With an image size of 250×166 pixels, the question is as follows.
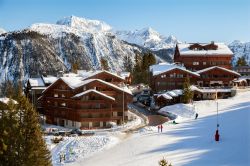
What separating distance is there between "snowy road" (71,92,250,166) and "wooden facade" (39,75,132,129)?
11.8m

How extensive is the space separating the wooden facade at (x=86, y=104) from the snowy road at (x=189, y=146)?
38.7 feet

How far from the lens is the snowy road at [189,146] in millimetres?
44156

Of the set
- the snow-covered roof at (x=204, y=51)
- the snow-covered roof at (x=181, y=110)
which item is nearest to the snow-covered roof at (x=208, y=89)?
the snow-covered roof at (x=181, y=110)

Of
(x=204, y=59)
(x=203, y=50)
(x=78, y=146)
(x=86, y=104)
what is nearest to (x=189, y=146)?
(x=78, y=146)

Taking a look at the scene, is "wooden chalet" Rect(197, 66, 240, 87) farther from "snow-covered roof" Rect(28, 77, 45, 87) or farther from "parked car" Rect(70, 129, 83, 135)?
"parked car" Rect(70, 129, 83, 135)

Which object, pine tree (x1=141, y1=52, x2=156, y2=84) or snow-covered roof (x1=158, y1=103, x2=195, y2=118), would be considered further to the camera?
pine tree (x1=141, y1=52, x2=156, y2=84)

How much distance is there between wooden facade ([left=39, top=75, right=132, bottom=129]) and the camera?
74.1 meters

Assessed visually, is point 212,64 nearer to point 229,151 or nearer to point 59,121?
point 59,121

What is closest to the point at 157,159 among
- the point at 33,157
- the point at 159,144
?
the point at 159,144

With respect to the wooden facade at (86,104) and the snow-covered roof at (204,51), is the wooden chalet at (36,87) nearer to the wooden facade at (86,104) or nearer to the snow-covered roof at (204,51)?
the wooden facade at (86,104)

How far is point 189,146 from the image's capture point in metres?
50.1

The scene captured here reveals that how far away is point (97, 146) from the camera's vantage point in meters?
59.2

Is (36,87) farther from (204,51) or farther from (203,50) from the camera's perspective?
(203,50)

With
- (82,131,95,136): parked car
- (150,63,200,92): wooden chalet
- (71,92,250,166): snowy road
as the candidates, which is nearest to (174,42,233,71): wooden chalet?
(150,63,200,92): wooden chalet
